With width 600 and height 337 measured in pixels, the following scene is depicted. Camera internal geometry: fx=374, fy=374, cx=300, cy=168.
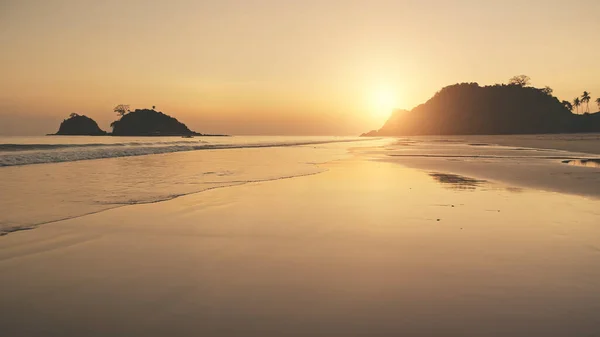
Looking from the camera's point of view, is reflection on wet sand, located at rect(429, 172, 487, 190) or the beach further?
reflection on wet sand, located at rect(429, 172, 487, 190)

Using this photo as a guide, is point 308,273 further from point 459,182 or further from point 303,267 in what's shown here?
point 459,182

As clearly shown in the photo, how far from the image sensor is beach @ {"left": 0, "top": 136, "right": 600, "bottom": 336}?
3.67 meters

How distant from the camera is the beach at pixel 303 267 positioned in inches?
144

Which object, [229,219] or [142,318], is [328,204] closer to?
[229,219]

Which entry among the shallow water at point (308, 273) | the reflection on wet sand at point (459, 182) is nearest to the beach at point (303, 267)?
the shallow water at point (308, 273)

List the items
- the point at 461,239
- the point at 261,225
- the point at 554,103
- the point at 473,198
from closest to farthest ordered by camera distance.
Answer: the point at 461,239 < the point at 261,225 < the point at 473,198 < the point at 554,103

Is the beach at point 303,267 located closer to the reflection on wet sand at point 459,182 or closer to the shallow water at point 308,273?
the shallow water at point 308,273

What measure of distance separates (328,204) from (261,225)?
2.99 metres

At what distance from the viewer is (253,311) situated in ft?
12.8

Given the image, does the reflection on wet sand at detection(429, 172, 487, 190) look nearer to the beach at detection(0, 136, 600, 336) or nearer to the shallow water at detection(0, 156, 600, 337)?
the beach at detection(0, 136, 600, 336)

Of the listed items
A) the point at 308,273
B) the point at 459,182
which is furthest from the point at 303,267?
the point at 459,182

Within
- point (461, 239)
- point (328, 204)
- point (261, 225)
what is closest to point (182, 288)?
point (261, 225)

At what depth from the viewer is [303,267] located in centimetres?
530

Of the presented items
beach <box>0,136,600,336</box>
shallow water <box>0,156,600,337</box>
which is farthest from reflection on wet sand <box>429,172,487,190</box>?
shallow water <box>0,156,600,337</box>
